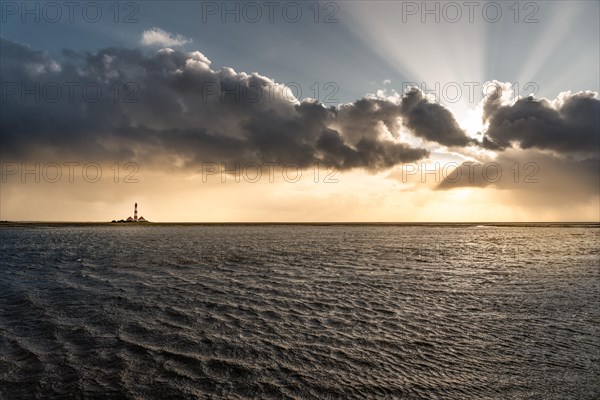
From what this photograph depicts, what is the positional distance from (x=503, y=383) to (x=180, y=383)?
10.2 meters

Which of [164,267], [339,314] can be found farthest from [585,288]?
[164,267]

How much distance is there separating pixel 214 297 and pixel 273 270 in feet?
43.0

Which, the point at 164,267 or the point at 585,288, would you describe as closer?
the point at 585,288

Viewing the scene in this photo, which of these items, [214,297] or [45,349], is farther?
[214,297]

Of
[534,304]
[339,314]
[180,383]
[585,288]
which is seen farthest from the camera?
[585,288]

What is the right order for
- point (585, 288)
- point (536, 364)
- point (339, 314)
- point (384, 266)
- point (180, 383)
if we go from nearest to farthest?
point (180, 383), point (536, 364), point (339, 314), point (585, 288), point (384, 266)

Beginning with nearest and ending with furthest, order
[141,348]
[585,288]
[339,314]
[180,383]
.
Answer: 1. [180,383]
2. [141,348]
3. [339,314]
4. [585,288]

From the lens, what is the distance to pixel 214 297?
2383cm

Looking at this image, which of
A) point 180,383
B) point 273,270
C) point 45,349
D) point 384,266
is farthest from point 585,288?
point 45,349

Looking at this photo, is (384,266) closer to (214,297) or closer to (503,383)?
(214,297)

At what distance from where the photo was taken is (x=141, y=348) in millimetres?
14133

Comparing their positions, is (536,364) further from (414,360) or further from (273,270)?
(273,270)

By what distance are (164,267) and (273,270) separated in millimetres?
11648

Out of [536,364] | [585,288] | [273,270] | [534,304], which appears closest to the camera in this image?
[536,364]
